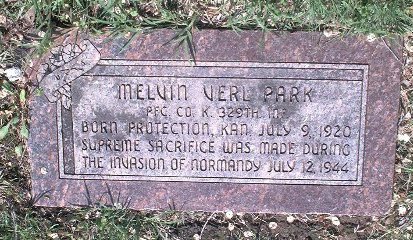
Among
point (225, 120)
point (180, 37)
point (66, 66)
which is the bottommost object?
point (225, 120)

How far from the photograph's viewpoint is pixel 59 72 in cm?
248

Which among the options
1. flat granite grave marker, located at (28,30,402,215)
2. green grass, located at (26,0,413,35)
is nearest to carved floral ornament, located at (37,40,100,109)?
flat granite grave marker, located at (28,30,402,215)

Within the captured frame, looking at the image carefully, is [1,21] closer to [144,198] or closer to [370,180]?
[144,198]

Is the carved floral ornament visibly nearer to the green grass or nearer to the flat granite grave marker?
the flat granite grave marker

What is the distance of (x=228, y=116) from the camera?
2471 millimetres

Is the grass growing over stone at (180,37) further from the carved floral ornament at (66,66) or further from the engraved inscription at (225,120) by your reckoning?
the engraved inscription at (225,120)

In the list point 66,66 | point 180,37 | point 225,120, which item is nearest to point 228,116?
point 225,120

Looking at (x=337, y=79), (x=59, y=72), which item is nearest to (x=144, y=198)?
(x=59, y=72)

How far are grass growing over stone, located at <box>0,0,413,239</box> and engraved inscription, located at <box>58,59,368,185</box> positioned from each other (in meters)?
0.20

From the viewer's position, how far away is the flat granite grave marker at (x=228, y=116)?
8.02ft

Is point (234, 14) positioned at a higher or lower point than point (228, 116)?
higher

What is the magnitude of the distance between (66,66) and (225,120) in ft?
2.54

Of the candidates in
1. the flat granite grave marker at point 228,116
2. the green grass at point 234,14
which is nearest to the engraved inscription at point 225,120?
the flat granite grave marker at point 228,116

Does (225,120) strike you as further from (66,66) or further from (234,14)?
(66,66)
